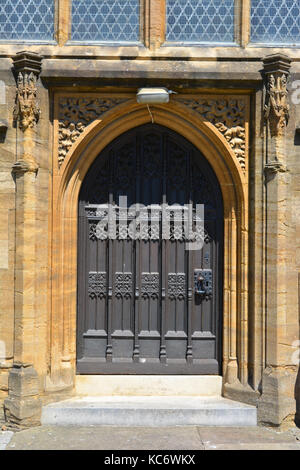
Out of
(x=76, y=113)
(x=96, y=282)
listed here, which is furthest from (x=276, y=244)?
(x=76, y=113)

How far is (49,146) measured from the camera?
19.9 ft

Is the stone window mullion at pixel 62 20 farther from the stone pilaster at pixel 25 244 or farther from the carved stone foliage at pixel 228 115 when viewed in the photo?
the carved stone foliage at pixel 228 115

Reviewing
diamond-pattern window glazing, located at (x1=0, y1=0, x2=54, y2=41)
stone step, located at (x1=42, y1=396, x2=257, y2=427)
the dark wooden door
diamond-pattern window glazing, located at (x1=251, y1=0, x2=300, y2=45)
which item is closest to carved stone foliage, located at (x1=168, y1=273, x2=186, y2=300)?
the dark wooden door

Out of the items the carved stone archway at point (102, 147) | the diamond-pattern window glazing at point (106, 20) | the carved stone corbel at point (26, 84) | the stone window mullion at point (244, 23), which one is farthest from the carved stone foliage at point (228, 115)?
the carved stone corbel at point (26, 84)

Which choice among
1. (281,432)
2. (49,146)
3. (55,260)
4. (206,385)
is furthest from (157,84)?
(281,432)

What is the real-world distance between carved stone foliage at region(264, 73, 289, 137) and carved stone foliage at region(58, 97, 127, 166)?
1.67m

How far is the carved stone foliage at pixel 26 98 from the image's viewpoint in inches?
227

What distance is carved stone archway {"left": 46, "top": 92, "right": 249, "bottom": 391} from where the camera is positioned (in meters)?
6.09

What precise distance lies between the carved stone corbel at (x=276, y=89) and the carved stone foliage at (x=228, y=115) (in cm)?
37

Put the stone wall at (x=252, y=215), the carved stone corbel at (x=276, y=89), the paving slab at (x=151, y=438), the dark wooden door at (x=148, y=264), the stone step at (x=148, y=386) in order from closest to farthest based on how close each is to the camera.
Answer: the paving slab at (x=151, y=438) → the carved stone corbel at (x=276, y=89) → the stone wall at (x=252, y=215) → the stone step at (x=148, y=386) → the dark wooden door at (x=148, y=264)

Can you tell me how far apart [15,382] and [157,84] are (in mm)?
3741

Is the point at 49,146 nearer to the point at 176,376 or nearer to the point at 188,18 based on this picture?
the point at 188,18

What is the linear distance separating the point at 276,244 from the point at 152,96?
7.13 ft

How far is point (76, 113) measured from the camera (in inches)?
241
